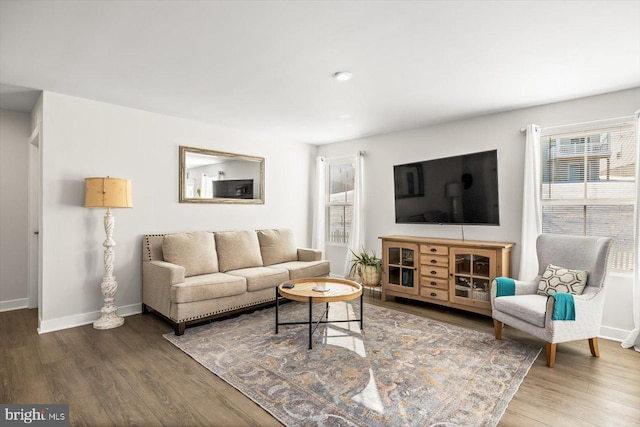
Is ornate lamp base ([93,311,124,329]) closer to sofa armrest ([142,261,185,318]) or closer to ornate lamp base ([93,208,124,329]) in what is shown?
ornate lamp base ([93,208,124,329])

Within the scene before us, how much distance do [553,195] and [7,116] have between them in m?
6.44

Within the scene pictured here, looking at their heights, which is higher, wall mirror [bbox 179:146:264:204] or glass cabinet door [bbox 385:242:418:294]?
wall mirror [bbox 179:146:264:204]

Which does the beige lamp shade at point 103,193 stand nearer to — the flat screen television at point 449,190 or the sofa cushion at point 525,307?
the flat screen television at point 449,190

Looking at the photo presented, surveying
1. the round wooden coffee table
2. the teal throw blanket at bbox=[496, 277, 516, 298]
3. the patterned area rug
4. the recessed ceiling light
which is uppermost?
the recessed ceiling light

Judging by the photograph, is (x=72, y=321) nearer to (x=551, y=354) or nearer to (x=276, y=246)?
(x=276, y=246)

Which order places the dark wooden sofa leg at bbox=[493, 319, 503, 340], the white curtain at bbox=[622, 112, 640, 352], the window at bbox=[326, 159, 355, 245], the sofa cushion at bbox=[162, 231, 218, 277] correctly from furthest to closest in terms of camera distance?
1. the window at bbox=[326, 159, 355, 245]
2. the sofa cushion at bbox=[162, 231, 218, 277]
3. the dark wooden sofa leg at bbox=[493, 319, 503, 340]
4. the white curtain at bbox=[622, 112, 640, 352]

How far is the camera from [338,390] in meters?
2.25

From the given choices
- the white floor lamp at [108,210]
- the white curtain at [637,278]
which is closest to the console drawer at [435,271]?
the white curtain at [637,278]

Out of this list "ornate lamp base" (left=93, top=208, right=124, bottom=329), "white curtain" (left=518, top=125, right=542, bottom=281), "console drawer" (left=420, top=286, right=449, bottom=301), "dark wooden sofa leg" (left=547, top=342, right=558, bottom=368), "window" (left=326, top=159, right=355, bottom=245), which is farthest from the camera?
"window" (left=326, top=159, right=355, bottom=245)

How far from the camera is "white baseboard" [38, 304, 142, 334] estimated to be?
335cm

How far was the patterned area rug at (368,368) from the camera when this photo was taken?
79.7 inches

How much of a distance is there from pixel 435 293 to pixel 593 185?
1992 millimetres

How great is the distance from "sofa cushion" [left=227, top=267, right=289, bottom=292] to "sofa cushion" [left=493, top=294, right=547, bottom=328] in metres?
2.38

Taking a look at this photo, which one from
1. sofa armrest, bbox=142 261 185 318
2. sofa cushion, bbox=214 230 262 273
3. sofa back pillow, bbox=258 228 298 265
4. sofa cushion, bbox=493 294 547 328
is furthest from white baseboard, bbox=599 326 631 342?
sofa armrest, bbox=142 261 185 318
